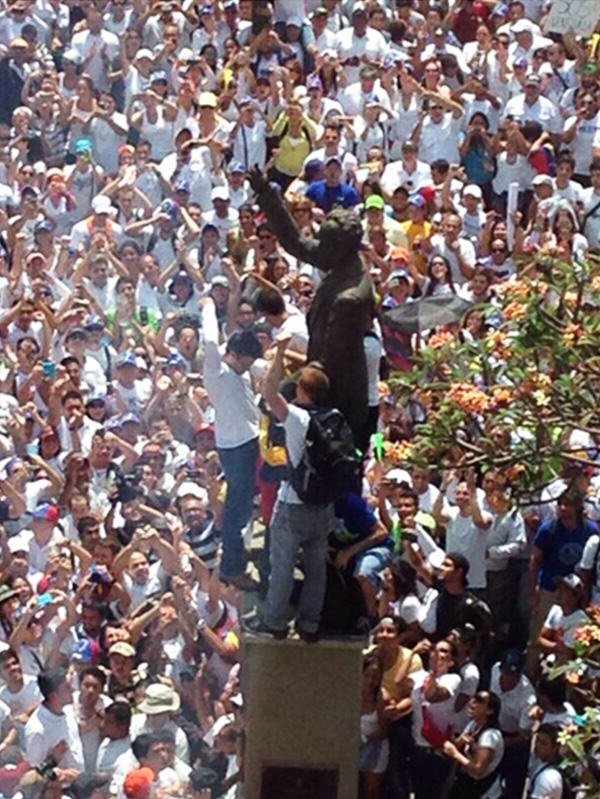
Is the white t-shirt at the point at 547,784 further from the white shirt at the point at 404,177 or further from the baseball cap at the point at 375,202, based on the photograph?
the white shirt at the point at 404,177

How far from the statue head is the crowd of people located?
0.32 metres

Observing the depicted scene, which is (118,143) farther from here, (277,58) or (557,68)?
(557,68)

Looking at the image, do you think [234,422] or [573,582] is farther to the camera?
[573,582]

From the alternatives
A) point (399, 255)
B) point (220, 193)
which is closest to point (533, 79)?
point (220, 193)

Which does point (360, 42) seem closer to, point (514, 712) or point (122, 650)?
point (122, 650)

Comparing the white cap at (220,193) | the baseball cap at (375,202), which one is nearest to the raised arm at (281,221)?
the baseball cap at (375,202)

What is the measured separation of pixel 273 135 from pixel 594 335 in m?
10.2

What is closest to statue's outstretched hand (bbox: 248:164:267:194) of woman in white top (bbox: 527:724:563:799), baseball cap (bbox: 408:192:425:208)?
woman in white top (bbox: 527:724:563:799)

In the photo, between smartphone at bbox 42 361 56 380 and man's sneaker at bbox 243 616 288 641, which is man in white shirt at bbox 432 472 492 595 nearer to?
man's sneaker at bbox 243 616 288 641

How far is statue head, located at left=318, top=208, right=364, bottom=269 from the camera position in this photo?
12211 millimetres

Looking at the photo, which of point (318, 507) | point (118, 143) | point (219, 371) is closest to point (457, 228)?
point (118, 143)

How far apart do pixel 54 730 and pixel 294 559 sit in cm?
235

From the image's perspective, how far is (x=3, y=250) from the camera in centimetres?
2002

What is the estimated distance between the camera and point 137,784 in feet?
43.7
